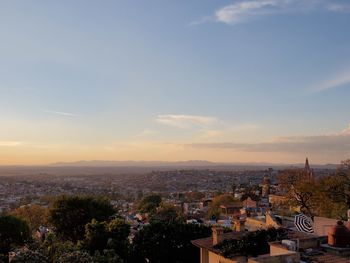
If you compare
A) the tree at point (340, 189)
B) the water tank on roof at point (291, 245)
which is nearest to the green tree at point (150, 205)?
the tree at point (340, 189)

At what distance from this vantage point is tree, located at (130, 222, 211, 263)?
24.7 meters

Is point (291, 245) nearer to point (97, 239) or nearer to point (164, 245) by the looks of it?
point (164, 245)

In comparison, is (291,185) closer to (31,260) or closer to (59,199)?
(59,199)

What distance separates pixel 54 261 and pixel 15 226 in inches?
879

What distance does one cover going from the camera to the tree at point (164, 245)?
24.7m

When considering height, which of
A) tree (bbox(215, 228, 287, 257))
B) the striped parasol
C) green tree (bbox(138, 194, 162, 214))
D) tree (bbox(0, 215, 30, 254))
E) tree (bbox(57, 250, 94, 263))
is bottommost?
green tree (bbox(138, 194, 162, 214))

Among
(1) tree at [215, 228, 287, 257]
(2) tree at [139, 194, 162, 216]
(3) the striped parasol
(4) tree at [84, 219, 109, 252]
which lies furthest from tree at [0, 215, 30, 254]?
(2) tree at [139, 194, 162, 216]

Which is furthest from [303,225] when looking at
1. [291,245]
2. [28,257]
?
[28,257]

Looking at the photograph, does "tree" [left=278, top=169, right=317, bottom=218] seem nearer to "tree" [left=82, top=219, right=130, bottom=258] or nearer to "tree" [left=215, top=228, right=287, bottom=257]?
"tree" [left=82, top=219, right=130, bottom=258]

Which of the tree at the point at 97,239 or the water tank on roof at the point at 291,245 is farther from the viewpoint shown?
the tree at the point at 97,239

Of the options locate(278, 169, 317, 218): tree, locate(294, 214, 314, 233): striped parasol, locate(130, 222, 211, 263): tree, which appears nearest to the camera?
locate(294, 214, 314, 233): striped parasol

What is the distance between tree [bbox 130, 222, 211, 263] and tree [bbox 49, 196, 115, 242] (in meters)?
10.2

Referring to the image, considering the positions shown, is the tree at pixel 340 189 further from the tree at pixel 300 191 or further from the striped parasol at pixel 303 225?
the striped parasol at pixel 303 225

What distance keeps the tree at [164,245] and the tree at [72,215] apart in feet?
33.3
